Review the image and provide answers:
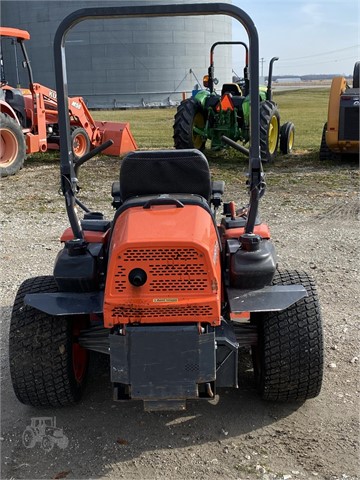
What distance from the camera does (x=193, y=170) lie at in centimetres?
342

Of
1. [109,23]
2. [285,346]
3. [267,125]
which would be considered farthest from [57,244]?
[109,23]

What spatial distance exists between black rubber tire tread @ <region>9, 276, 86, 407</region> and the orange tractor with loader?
7.24 meters

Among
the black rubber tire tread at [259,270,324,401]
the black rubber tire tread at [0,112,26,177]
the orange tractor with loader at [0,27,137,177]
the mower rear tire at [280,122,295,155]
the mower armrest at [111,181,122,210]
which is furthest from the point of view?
the mower rear tire at [280,122,295,155]

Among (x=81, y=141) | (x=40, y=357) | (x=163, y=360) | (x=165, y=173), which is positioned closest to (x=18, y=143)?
(x=81, y=141)

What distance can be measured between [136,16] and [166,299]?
153 centimetres

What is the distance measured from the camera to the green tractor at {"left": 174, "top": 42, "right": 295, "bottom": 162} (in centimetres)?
1096

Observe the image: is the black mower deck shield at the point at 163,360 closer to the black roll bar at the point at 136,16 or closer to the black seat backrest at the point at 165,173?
the black roll bar at the point at 136,16

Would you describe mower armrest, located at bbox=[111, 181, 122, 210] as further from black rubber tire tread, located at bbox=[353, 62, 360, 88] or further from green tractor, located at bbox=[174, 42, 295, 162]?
black rubber tire tread, located at bbox=[353, 62, 360, 88]

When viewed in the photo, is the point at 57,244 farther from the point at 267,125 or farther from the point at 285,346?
the point at 267,125

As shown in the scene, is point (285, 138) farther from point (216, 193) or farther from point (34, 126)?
point (216, 193)

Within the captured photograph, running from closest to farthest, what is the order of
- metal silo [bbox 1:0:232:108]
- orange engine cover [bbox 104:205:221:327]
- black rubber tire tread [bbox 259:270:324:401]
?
orange engine cover [bbox 104:205:221:327] → black rubber tire tread [bbox 259:270:324:401] → metal silo [bbox 1:0:232:108]

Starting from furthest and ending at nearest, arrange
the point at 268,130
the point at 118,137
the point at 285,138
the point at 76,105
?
the point at 118,137 → the point at 285,138 → the point at 76,105 → the point at 268,130

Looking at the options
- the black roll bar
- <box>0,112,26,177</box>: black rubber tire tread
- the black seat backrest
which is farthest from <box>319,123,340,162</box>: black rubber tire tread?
the black roll bar

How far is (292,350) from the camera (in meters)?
3.16
